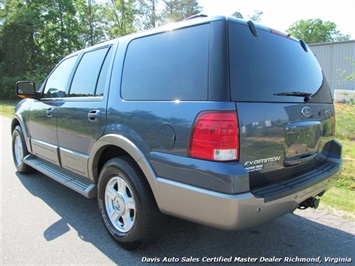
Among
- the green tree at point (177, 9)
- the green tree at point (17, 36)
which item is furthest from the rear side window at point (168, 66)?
the green tree at point (177, 9)

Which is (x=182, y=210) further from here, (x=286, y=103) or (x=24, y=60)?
(x=24, y=60)

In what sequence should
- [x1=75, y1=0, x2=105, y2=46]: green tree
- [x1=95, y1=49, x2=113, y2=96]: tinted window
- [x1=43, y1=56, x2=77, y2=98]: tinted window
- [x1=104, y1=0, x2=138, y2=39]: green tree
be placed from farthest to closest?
[x1=75, y1=0, x2=105, y2=46]: green tree, [x1=104, y1=0, x2=138, y2=39]: green tree, [x1=43, y1=56, x2=77, y2=98]: tinted window, [x1=95, y1=49, x2=113, y2=96]: tinted window

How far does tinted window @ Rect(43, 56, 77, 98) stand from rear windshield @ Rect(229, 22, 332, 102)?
253 centimetres

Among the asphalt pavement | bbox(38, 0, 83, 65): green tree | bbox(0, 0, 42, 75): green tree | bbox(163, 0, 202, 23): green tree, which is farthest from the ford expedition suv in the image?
bbox(163, 0, 202, 23): green tree

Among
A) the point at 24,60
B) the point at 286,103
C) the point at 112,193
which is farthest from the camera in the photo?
the point at 24,60

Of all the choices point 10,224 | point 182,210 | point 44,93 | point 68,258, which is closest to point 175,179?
point 182,210

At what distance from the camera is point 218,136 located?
2088mm

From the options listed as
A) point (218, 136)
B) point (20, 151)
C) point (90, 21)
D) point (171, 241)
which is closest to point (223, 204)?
point (218, 136)

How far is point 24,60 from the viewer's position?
1024 inches

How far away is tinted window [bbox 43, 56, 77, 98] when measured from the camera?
399 cm

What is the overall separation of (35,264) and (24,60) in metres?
27.5

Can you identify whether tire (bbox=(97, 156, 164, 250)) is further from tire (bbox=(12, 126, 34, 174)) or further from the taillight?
tire (bbox=(12, 126, 34, 174))

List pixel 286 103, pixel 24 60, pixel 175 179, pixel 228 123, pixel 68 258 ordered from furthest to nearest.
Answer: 1. pixel 24 60
2. pixel 68 258
3. pixel 286 103
4. pixel 175 179
5. pixel 228 123

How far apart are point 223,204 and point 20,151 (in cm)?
436
